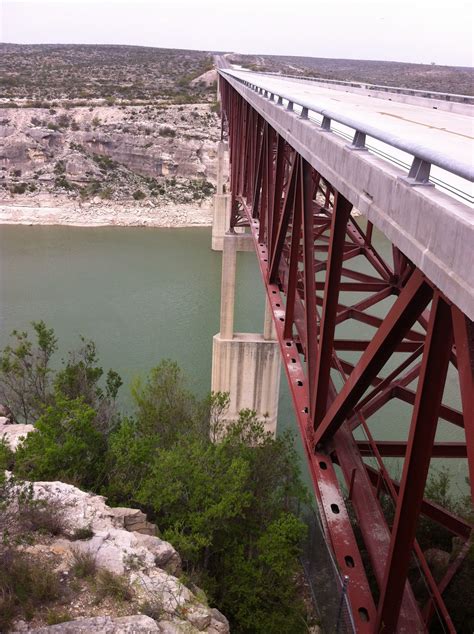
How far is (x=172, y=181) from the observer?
1972 inches

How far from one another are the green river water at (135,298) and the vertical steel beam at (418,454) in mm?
11882

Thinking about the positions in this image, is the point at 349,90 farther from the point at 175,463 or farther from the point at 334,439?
the point at 334,439

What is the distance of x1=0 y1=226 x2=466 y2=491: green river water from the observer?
19750 mm

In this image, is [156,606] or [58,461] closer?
[156,606]

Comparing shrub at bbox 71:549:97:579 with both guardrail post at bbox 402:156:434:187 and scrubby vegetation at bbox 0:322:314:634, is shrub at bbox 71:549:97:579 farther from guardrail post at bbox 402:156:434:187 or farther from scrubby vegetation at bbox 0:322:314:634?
guardrail post at bbox 402:156:434:187

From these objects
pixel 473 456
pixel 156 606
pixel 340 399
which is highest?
pixel 473 456

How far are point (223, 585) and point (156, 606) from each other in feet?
12.5

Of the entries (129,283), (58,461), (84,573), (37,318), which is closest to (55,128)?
(129,283)

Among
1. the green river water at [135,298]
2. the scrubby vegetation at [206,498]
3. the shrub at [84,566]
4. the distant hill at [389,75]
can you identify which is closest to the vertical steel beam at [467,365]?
the shrub at [84,566]

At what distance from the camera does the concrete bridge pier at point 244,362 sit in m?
16.6

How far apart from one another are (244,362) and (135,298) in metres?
11.9

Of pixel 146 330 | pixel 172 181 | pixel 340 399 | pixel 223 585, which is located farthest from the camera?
pixel 172 181

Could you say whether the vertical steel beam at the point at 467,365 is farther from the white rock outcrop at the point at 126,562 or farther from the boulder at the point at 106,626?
the white rock outcrop at the point at 126,562

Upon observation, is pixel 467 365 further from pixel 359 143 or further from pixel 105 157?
pixel 105 157
